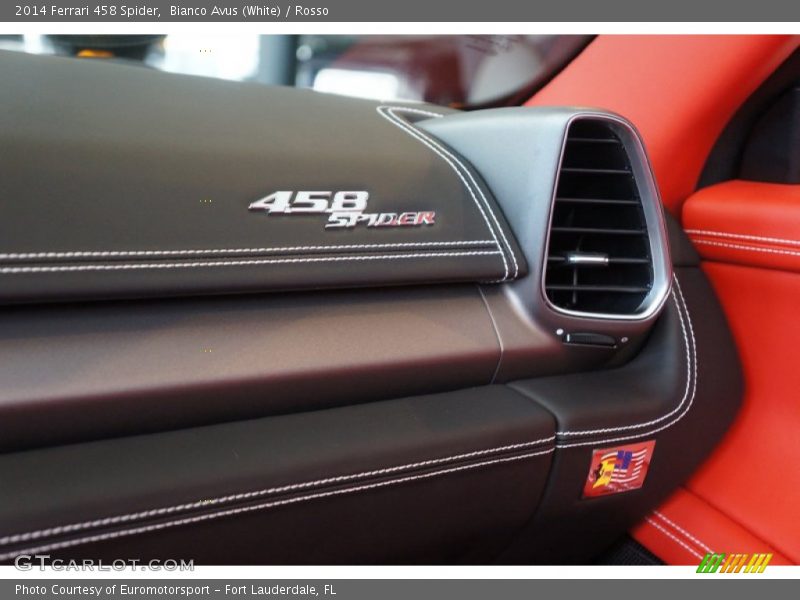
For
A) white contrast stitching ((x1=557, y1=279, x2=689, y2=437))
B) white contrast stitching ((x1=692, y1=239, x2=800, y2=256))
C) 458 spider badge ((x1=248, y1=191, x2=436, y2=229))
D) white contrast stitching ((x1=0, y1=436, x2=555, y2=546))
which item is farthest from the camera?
white contrast stitching ((x1=692, y1=239, x2=800, y2=256))

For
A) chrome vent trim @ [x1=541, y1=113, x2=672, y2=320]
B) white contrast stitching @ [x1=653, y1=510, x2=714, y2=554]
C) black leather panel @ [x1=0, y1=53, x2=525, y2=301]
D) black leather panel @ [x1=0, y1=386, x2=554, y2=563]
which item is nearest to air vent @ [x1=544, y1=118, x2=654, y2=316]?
chrome vent trim @ [x1=541, y1=113, x2=672, y2=320]

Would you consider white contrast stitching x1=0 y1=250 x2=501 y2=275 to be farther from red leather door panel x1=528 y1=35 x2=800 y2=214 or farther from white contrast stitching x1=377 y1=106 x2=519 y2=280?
red leather door panel x1=528 y1=35 x2=800 y2=214

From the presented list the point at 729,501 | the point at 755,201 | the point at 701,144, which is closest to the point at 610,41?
the point at 701,144

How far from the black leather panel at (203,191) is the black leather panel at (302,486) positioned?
17cm

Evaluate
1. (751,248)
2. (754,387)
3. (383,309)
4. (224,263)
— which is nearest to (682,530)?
(754,387)

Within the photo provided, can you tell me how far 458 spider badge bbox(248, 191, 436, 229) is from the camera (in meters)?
0.84

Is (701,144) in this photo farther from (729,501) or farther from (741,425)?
(729,501)

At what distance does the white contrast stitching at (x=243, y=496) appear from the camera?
65 cm

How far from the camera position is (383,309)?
2.98 feet

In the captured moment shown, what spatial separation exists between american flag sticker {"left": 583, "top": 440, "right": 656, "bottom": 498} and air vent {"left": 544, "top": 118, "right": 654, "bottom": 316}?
206 mm

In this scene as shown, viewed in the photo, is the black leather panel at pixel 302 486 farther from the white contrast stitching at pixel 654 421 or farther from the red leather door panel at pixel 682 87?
the red leather door panel at pixel 682 87

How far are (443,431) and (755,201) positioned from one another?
73 centimetres

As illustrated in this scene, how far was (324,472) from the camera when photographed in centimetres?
78

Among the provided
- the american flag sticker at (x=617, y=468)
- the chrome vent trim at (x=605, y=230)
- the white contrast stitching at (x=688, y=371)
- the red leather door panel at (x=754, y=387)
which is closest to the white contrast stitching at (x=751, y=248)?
the red leather door panel at (x=754, y=387)
